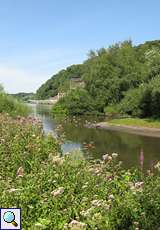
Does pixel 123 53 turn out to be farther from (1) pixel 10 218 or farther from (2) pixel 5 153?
(1) pixel 10 218

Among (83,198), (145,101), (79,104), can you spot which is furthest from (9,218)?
(79,104)

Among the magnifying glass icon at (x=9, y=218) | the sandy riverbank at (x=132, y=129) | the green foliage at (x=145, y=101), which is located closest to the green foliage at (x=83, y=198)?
the magnifying glass icon at (x=9, y=218)

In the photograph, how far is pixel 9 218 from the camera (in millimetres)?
4793

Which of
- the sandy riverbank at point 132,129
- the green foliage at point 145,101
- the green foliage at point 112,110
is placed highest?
the green foliage at point 145,101

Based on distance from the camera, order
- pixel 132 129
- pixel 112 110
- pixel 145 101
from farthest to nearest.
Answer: pixel 112 110 → pixel 145 101 → pixel 132 129

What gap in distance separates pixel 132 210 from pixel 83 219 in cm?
66

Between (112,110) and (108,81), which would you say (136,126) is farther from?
(108,81)

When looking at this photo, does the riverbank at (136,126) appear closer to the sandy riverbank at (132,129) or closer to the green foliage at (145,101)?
the sandy riverbank at (132,129)

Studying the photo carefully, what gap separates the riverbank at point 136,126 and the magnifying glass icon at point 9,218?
160ft

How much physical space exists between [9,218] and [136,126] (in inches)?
2191

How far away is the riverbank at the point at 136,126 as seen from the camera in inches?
2205

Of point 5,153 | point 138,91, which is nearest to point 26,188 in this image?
point 5,153

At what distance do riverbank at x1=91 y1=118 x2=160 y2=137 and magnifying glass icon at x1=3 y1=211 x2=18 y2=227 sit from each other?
4868 cm

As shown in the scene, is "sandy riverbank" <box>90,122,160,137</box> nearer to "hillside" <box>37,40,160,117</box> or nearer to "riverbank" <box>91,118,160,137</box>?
"riverbank" <box>91,118,160,137</box>
